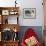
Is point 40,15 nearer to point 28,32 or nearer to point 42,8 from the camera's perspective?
point 42,8

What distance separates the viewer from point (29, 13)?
5762 mm

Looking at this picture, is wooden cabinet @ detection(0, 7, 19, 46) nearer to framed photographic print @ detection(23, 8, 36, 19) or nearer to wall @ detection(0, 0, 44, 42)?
wall @ detection(0, 0, 44, 42)

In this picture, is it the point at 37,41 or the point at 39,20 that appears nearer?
the point at 37,41

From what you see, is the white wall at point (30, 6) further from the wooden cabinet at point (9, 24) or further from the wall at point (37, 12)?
the wooden cabinet at point (9, 24)

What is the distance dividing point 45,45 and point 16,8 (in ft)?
5.58

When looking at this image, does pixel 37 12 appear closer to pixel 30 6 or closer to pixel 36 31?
pixel 30 6

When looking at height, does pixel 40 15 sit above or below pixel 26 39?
above

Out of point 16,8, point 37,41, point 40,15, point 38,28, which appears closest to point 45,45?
point 37,41

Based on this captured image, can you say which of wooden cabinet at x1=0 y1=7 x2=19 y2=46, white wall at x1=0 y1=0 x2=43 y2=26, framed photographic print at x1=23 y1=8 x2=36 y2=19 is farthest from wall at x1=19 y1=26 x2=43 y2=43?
framed photographic print at x1=23 y1=8 x2=36 y2=19

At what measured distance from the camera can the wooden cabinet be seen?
220 inches

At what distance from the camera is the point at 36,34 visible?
5590 millimetres

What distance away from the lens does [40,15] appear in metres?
5.78

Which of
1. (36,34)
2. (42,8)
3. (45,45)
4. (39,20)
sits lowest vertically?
(45,45)

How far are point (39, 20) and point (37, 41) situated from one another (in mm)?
852
